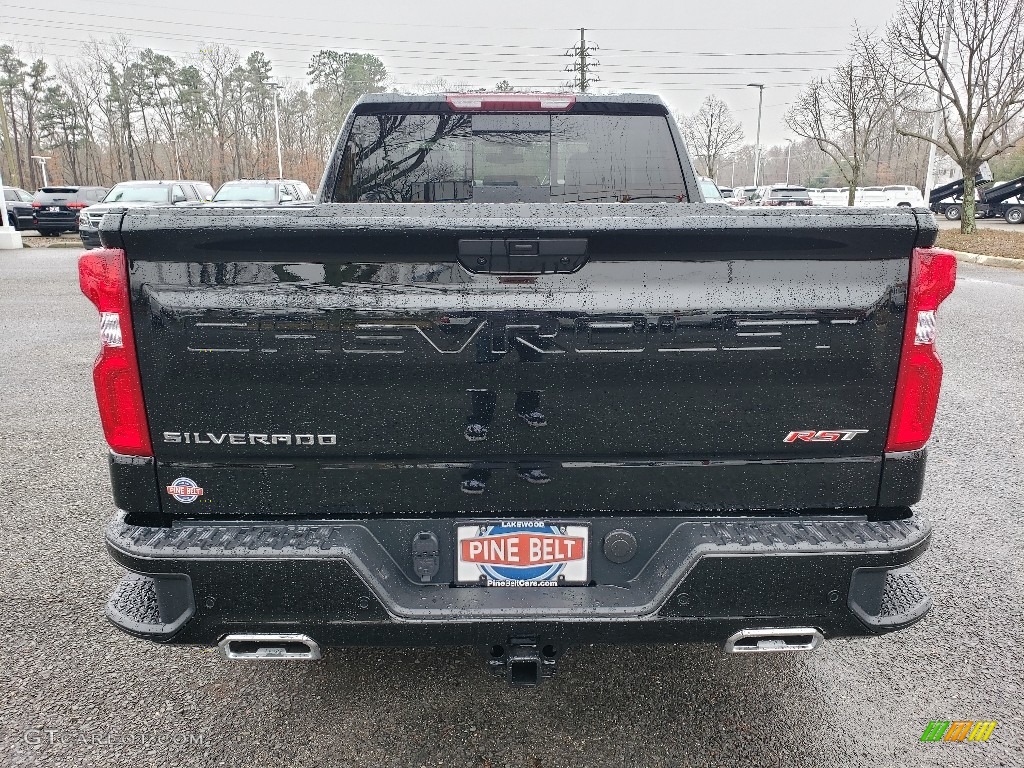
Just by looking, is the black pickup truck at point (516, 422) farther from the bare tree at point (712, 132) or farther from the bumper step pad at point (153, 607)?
the bare tree at point (712, 132)

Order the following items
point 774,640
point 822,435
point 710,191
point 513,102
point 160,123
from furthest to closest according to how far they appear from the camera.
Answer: point 160,123 < point 710,191 < point 513,102 < point 774,640 < point 822,435

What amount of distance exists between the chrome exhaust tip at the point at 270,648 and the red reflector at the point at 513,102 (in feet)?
7.88

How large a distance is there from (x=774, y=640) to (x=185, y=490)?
5.83ft

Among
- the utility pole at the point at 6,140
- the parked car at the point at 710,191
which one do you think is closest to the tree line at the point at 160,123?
the utility pole at the point at 6,140

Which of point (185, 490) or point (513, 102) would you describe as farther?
point (513, 102)

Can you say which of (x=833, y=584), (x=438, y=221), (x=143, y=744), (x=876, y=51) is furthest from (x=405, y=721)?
(x=876, y=51)

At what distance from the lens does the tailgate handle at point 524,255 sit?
6.12 ft

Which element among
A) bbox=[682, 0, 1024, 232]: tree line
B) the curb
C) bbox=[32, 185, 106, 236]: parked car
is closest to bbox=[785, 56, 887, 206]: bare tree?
bbox=[682, 0, 1024, 232]: tree line

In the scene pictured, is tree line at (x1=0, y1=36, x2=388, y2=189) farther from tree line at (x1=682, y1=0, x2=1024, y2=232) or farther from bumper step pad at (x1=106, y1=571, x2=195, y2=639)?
bumper step pad at (x1=106, y1=571, x2=195, y2=639)

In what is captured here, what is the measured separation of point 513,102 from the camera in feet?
10.6


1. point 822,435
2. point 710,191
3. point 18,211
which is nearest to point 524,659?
point 822,435

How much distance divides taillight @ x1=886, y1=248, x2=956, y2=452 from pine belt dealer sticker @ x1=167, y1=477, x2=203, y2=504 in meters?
1.98

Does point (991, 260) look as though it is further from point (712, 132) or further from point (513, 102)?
point (712, 132)

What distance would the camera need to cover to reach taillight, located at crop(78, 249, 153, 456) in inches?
73.3
